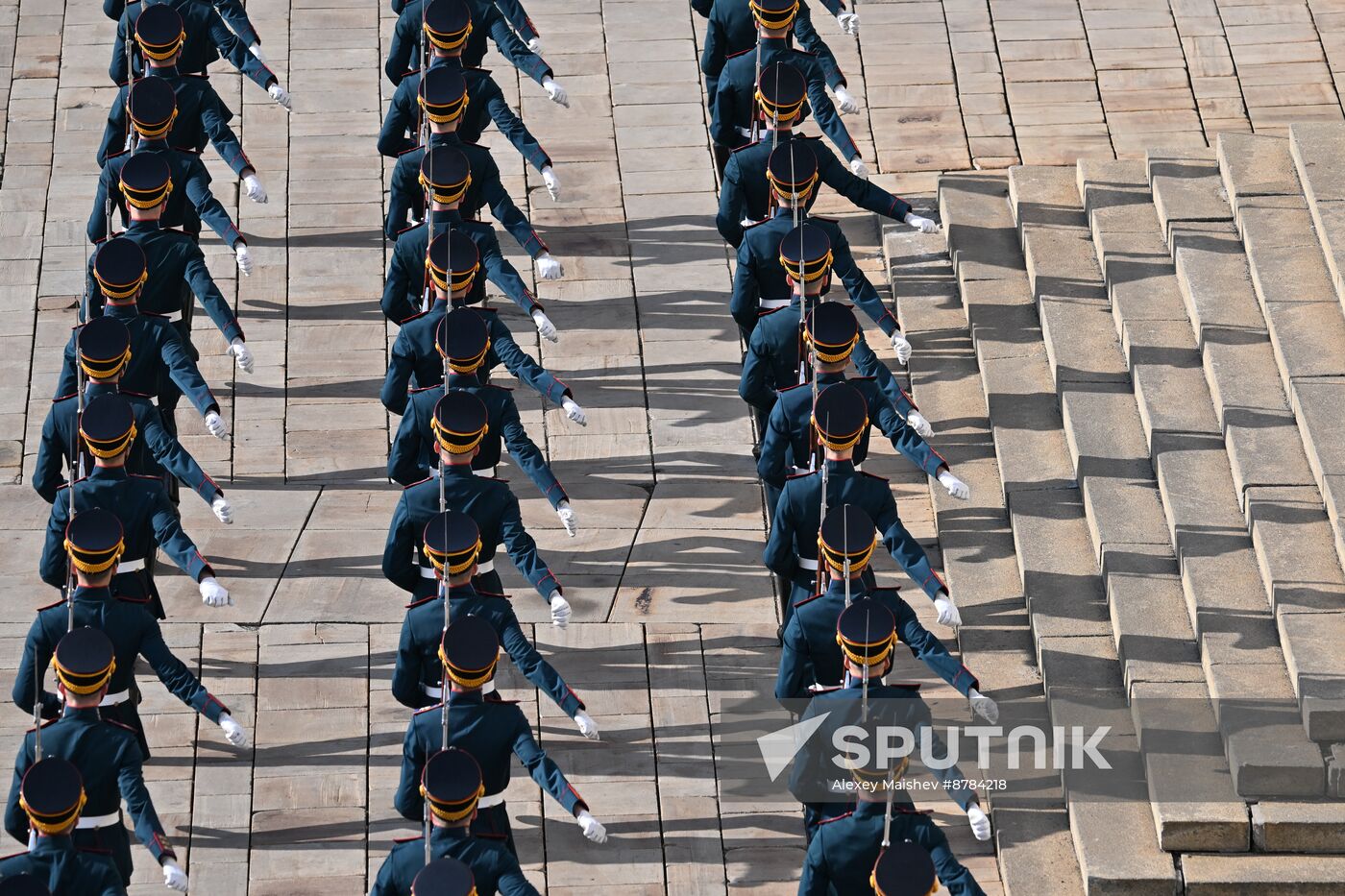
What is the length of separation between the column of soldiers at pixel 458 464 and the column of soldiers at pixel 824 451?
110cm

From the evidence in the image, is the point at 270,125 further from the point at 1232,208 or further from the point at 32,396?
the point at 1232,208

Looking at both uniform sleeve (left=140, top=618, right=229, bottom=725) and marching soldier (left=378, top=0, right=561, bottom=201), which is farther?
marching soldier (left=378, top=0, right=561, bottom=201)

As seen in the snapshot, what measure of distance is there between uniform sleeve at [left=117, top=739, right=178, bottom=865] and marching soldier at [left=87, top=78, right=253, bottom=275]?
407cm

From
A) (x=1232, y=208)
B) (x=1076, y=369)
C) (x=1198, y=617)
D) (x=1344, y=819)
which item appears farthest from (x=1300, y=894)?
(x=1232, y=208)

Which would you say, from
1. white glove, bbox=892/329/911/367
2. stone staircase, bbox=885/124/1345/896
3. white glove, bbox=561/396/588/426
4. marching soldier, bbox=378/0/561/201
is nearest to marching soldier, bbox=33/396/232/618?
white glove, bbox=561/396/588/426

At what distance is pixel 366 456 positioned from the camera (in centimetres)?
1492

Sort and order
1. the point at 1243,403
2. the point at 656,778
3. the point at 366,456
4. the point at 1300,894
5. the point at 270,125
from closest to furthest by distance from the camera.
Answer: the point at 1300,894, the point at 656,778, the point at 1243,403, the point at 366,456, the point at 270,125

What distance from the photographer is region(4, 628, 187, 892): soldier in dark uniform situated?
10.8 metres

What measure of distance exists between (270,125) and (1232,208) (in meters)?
6.82

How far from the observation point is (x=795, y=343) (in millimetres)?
13414

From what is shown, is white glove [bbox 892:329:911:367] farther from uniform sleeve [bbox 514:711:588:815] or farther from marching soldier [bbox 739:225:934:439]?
uniform sleeve [bbox 514:711:588:815]

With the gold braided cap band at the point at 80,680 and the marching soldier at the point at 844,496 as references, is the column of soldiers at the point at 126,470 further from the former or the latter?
the marching soldier at the point at 844,496

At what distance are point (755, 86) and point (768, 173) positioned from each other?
0.94m

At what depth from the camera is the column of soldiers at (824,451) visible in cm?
1047
